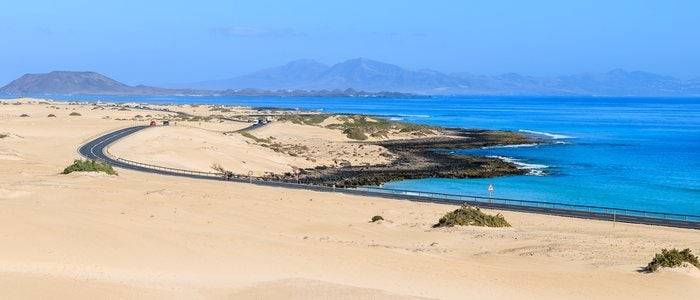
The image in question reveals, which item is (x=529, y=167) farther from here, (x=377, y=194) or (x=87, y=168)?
(x=87, y=168)

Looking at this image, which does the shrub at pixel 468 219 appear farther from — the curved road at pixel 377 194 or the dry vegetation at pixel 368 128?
the dry vegetation at pixel 368 128

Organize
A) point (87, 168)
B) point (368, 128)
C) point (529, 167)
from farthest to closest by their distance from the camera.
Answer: point (368, 128), point (529, 167), point (87, 168)

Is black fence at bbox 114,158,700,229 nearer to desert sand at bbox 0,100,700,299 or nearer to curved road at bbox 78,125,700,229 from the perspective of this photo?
curved road at bbox 78,125,700,229

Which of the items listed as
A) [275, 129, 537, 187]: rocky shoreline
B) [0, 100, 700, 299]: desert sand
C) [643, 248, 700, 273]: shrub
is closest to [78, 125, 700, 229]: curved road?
[0, 100, 700, 299]: desert sand

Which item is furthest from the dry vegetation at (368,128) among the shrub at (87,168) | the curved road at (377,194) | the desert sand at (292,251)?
the desert sand at (292,251)

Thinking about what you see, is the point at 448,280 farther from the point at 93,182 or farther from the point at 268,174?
the point at 268,174

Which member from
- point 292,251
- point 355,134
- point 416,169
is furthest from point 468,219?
point 355,134
